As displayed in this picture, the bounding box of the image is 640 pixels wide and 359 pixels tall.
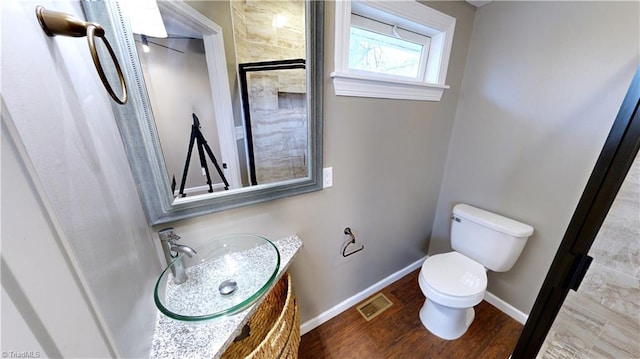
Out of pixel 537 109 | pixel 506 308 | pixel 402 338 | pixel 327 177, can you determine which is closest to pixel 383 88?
pixel 327 177

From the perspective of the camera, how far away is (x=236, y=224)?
989 millimetres

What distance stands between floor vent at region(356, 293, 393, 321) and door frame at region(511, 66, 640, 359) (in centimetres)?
92

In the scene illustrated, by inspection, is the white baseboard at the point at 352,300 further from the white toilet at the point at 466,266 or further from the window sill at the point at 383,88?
the window sill at the point at 383,88

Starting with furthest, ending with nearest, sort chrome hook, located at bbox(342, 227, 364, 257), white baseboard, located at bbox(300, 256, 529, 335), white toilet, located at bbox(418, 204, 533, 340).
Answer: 1. white baseboard, located at bbox(300, 256, 529, 335)
2. chrome hook, located at bbox(342, 227, 364, 257)
3. white toilet, located at bbox(418, 204, 533, 340)

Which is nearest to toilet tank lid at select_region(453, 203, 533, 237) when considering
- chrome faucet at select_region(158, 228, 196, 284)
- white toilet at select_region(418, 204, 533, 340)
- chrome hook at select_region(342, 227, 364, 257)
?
white toilet at select_region(418, 204, 533, 340)

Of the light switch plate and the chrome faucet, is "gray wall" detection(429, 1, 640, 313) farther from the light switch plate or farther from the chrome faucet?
the chrome faucet

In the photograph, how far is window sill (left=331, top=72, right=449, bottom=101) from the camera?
3.56ft

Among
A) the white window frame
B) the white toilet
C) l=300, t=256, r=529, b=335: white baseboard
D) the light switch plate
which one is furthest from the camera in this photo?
l=300, t=256, r=529, b=335: white baseboard

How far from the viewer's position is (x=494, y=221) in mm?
1419

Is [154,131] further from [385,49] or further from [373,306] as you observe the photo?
[373,306]

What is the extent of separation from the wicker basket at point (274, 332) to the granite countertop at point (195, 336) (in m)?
0.13

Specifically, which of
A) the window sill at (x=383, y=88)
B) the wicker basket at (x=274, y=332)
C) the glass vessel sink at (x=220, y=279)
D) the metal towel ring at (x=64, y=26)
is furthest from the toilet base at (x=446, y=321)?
the metal towel ring at (x=64, y=26)

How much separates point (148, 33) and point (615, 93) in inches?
81.2

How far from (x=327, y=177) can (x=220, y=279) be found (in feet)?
2.29
